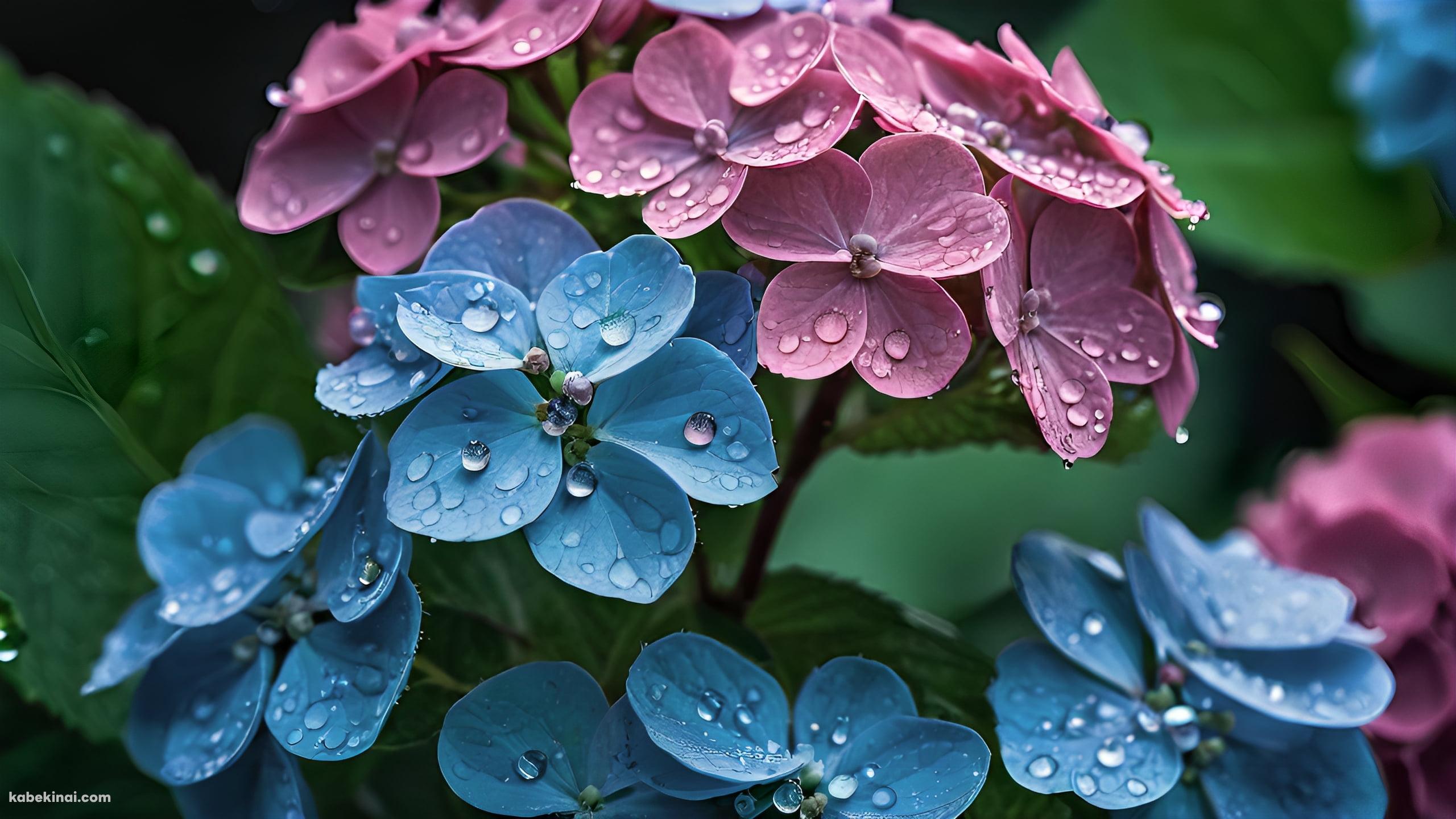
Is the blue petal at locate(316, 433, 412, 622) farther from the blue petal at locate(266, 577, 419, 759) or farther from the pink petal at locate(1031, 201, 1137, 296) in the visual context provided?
the pink petal at locate(1031, 201, 1137, 296)

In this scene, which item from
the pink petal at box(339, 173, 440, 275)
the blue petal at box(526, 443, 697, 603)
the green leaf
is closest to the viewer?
the blue petal at box(526, 443, 697, 603)

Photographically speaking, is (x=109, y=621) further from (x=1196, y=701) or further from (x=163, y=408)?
(x=1196, y=701)

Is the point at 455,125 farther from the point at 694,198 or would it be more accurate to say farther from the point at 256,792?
the point at 256,792

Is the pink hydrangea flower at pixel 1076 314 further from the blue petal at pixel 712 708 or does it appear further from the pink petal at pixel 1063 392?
the blue petal at pixel 712 708

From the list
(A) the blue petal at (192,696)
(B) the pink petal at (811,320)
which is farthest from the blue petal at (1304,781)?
(A) the blue petal at (192,696)

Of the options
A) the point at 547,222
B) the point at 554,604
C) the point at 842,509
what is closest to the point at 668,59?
the point at 547,222

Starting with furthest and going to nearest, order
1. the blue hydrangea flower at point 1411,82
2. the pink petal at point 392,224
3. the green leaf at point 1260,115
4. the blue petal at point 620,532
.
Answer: the green leaf at point 1260,115 → the blue hydrangea flower at point 1411,82 → the pink petal at point 392,224 → the blue petal at point 620,532

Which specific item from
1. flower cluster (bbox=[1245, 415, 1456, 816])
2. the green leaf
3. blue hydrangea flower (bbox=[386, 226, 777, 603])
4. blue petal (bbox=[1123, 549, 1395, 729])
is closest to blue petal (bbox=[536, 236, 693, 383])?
blue hydrangea flower (bbox=[386, 226, 777, 603])
